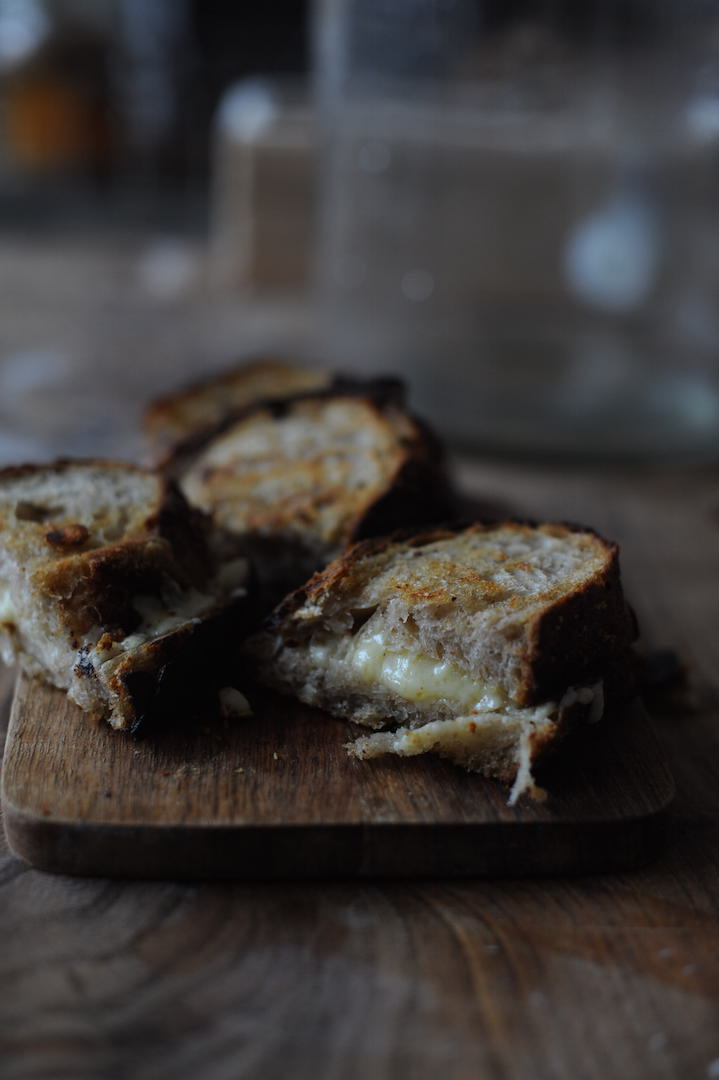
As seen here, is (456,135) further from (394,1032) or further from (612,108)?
(394,1032)

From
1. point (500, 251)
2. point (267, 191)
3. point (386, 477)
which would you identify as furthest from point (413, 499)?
point (267, 191)

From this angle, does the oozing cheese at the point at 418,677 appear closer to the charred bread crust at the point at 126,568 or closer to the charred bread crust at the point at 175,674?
the charred bread crust at the point at 175,674

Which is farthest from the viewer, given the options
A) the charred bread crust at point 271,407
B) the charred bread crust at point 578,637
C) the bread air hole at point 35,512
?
the charred bread crust at point 271,407

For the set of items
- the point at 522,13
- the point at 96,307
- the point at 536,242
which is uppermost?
the point at 522,13

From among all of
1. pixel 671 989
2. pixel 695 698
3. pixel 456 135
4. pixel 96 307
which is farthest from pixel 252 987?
pixel 96 307

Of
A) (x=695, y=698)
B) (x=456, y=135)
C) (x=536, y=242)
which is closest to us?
(x=695, y=698)

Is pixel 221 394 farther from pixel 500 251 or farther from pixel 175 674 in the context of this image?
pixel 175 674

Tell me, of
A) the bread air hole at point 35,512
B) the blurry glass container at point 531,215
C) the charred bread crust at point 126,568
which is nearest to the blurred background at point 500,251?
the blurry glass container at point 531,215
